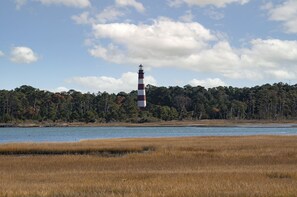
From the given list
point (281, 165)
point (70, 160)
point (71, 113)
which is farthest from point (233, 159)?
point (71, 113)

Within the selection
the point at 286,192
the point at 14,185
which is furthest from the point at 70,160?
the point at 286,192

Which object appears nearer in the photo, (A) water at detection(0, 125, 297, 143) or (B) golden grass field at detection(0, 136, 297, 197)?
(B) golden grass field at detection(0, 136, 297, 197)

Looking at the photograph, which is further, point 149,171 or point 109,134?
point 109,134

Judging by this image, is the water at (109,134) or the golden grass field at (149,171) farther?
the water at (109,134)

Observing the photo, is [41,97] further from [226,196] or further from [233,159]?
[226,196]

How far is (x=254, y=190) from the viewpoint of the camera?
856 inches

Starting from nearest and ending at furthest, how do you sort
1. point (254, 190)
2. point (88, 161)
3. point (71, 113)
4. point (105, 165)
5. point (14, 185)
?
point (254, 190)
point (14, 185)
point (105, 165)
point (88, 161)
point (71, 113)

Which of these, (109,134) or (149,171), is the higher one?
(109,134)

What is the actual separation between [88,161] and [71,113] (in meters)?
151

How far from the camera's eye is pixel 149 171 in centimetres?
3106

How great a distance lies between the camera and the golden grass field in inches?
870

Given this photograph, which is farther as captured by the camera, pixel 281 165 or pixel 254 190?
pixel 281 165

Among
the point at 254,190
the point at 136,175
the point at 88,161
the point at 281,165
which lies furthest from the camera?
the point at 88,161

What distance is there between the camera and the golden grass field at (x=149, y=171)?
72.5 feet
